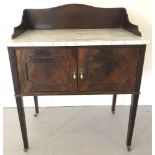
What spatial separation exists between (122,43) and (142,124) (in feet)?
2.86

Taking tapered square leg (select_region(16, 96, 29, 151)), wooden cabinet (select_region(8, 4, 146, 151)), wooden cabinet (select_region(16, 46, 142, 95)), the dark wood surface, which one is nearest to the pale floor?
tapered square leg (select_region(16, 96, 29, 151))

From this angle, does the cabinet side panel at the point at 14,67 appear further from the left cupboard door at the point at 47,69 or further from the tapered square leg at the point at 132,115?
the tapered square leg at the point at 132,115

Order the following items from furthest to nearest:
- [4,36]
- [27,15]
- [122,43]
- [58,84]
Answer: [4,36]
[27,15]
[58,84]
[122,43]

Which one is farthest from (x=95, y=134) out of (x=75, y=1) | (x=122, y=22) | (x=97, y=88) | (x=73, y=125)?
(x=75, y=1)

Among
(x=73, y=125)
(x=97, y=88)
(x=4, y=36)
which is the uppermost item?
(x=4, y=36)

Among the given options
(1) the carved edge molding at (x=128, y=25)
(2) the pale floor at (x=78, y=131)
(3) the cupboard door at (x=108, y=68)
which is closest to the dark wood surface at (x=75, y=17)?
(1) the carved edge molding at (x=128, y=25)

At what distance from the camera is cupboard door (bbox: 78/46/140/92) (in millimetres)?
1103

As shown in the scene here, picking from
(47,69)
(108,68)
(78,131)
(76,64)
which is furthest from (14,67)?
(78,131)

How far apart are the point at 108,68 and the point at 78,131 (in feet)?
2.21

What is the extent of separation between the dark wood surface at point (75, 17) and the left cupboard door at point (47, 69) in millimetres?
439

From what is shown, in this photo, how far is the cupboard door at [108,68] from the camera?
1.10m

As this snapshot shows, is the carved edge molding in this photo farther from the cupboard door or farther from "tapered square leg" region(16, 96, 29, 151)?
"tapered square leg" region(16, 96, 29, 151)

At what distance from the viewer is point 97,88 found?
1201 millimetres

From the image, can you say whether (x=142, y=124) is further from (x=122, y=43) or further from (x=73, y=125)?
(x=122, y=43)
